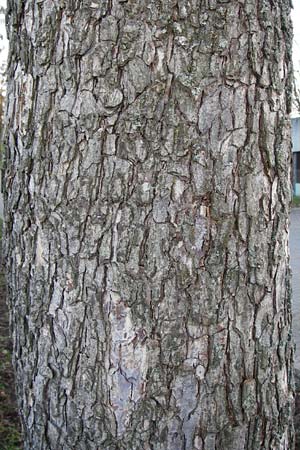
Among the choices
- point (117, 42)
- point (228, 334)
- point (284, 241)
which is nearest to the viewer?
point (117, 42)

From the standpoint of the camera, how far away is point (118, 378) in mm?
1674

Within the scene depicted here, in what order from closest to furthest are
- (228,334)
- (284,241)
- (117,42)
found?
(117,42) → (228,334) → (284,241)

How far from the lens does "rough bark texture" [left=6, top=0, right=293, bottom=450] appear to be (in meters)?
1.59

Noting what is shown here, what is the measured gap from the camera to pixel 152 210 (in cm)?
161

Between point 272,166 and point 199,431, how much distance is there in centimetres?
83

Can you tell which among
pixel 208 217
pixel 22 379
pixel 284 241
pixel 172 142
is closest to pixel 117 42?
pixel 172 142

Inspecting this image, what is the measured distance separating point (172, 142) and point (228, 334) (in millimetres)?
592

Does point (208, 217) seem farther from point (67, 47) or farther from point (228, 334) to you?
point (67, 47)

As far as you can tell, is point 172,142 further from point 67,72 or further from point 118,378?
point 118,378

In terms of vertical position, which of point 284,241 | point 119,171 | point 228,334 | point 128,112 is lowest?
point 228,334

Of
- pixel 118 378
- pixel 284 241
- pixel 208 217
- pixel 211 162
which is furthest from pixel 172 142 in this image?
pixel 118 378

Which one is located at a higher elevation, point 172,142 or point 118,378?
point 172,142

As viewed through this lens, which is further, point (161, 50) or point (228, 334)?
point (228, 334)

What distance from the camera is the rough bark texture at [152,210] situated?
Answer: 159cm
